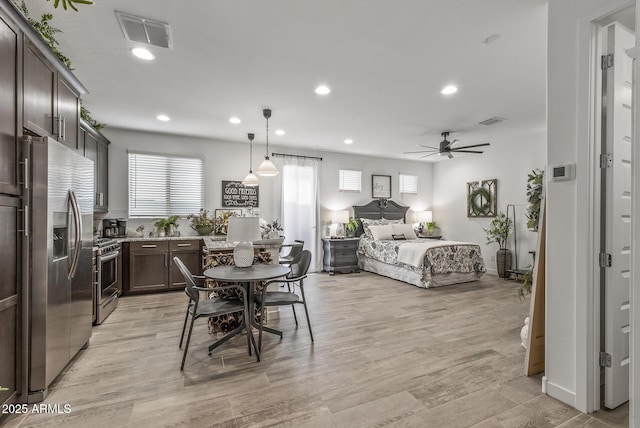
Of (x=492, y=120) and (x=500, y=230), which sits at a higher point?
(x=492, y=120)

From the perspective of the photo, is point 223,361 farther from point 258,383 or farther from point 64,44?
point 64,44

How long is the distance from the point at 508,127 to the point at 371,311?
153 inches

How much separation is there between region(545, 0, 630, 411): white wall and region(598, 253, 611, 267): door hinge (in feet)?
0.23

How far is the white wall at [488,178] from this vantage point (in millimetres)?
6058

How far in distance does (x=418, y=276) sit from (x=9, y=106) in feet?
17.5

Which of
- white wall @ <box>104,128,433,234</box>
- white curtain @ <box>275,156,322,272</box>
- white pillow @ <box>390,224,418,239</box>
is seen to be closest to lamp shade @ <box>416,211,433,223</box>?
white wall @ <box>104,128,433,234</box>

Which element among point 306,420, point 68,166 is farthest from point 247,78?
point 306,420

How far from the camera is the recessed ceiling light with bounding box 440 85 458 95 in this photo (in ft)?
12.0

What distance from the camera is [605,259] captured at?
6.52ft

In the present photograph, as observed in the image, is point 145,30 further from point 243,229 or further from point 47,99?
point 243,229

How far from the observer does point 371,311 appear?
4.09 meters

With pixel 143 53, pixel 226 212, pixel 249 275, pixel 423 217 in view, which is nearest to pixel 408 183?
pixel 423 217

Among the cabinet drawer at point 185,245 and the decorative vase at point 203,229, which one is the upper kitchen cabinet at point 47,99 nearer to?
the cabinet drawer at point 185,245

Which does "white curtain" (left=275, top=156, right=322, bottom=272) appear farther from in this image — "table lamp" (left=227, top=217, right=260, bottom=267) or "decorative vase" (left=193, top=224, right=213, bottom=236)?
"table lamp" (left=227, top=217, right=260, bottom=267)
